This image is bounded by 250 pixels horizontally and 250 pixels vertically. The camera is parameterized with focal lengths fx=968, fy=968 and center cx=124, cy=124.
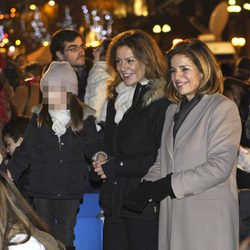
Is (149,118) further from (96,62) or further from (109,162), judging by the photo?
(96,62)

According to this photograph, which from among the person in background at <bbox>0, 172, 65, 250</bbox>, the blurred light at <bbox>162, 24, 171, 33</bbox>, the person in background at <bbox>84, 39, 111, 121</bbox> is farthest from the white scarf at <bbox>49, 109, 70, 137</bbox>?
the blurred light at <bbox>162, 24, 171, 33</bbox>

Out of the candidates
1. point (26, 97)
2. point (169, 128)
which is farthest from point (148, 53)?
point (26, 97)

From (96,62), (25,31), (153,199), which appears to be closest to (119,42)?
(153,199)

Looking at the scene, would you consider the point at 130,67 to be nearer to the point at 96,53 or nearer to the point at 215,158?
the point at 215,158

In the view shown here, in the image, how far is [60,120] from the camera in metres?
8.95

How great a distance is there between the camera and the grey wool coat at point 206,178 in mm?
7059

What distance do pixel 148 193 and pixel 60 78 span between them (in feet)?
7.05

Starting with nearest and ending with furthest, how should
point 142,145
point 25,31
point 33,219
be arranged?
1. point 33,219
2. point 142,145
3. point 25,31

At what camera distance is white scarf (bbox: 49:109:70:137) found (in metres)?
8.93

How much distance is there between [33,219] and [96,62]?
5653 millimetres

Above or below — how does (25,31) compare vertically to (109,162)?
below

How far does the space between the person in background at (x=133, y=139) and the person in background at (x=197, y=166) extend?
44 centimetres

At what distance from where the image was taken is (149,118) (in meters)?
→ 7.97

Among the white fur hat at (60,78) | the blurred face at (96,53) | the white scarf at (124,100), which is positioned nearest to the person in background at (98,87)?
the blurred face at (96,53)
